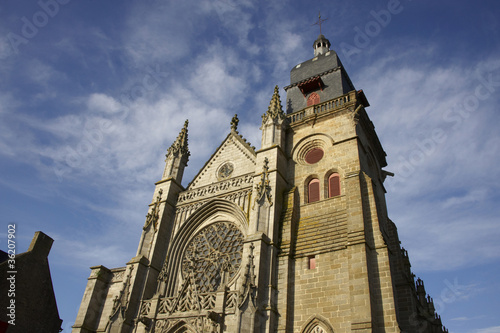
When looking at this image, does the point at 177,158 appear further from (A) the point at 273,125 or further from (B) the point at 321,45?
(B) the point at 321,45

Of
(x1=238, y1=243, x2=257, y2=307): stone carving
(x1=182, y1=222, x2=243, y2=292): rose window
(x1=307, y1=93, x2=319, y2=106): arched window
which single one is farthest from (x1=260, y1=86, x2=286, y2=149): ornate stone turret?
(x1=238, y1=243, x2=257, y2=307): stone carving

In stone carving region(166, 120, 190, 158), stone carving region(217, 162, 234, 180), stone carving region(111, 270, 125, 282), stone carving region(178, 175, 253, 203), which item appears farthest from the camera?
stone carving region(166, 120, 190, 158)

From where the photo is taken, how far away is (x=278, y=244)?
1334 centimetres

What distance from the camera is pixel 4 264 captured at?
51.2 feet

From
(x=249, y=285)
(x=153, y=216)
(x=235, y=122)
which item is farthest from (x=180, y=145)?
(x=249, y=285)

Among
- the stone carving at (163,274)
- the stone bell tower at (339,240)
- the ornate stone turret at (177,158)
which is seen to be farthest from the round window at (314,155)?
the stone carving at (163,274)

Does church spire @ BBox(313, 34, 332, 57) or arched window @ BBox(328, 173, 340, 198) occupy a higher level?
church spire @ BBox(313, 34, 332, 57)

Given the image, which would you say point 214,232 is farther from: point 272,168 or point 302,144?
point 302,144

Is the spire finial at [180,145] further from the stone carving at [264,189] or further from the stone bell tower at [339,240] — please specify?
the stone carving at [264,189]

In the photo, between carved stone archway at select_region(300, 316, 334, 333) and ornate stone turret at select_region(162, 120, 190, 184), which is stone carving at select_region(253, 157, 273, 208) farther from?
ornate stone turret at select_region(162, 120, 190, 184)

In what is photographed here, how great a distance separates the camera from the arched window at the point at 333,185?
14317 millimetres

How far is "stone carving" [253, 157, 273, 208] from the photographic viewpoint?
46.4 ft

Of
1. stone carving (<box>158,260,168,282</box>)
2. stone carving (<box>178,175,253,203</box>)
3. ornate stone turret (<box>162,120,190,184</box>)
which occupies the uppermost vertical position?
ornate stone turret (<box>162,120,190,184</box>)

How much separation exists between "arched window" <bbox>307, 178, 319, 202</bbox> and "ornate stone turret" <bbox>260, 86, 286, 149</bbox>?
245cm
